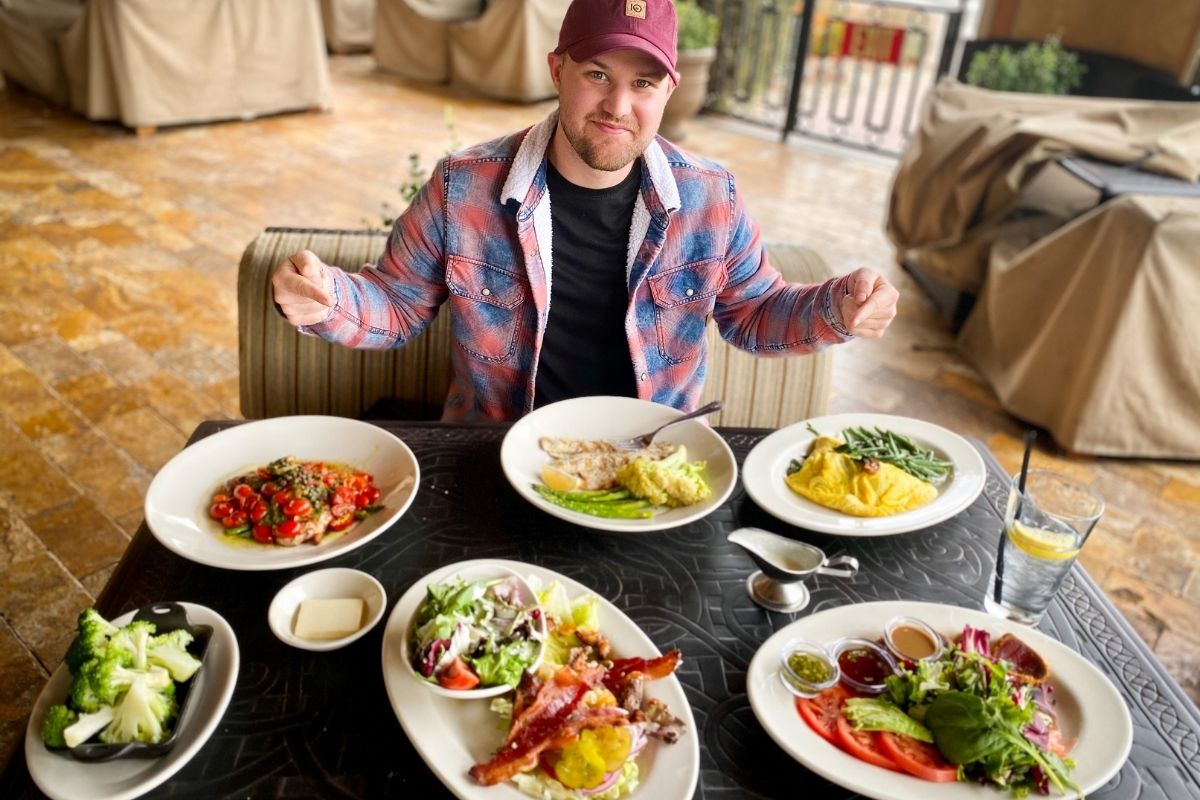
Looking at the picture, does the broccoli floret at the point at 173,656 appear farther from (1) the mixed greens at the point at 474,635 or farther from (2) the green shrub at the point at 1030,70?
(2) the green shrub at the point at 1030,70

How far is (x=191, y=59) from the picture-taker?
5648mm

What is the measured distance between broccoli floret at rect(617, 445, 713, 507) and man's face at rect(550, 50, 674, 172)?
22.5 inches

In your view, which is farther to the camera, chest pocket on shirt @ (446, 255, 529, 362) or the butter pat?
chest pocket on shirt @ (446, 255, 529, 362)

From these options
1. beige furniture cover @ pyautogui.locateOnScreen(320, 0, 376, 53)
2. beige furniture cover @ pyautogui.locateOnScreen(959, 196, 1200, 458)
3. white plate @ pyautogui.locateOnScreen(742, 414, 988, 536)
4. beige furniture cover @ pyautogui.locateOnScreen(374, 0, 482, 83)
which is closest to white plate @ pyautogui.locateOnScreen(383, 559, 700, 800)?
white plate @ pyautogui.locateOnScreen(742, 414, 988, 536)

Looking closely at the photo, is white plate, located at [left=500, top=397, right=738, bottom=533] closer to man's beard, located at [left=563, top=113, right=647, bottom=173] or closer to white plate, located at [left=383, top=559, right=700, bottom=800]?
white plate, located at [left=383, top=559, right=700, bottom=800]

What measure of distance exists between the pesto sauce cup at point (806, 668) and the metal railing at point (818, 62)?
548cm

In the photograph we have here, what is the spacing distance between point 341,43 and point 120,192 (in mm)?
3950

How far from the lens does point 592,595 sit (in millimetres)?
1151

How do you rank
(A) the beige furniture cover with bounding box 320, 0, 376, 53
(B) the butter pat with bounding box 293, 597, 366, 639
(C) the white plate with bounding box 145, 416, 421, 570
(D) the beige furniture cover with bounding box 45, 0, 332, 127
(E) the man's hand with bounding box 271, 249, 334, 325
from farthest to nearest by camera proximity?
(A) the beige furniture cover with bounding box 320, 0, 376, 53 → (D) the beige furniture cover with bounding box 45, 0, 332, 127 → (E) the man's hand with bounding box 271, 249, 334, 325 → (C) the white plate with bounding box 145, 416, 421, 570 → (B) the butter pat with bounding box 293, 597, 366, 639

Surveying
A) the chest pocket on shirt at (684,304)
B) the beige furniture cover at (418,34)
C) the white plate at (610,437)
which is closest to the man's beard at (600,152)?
the chest pocket on shirt at (684,304)

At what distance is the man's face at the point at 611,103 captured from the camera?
4.96 feet

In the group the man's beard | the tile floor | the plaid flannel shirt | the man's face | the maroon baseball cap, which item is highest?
the maroon baseball cap

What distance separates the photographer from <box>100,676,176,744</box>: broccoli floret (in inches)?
35.9

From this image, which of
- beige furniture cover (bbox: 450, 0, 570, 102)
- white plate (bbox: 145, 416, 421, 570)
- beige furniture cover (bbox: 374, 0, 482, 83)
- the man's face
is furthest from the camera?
beige furniture cover (bbox: 374, 0, 482, 83)
